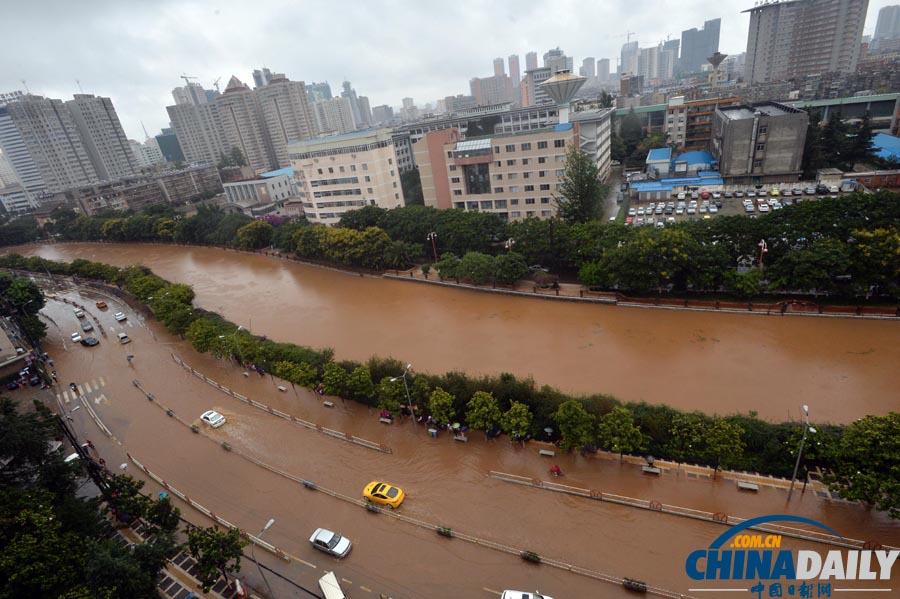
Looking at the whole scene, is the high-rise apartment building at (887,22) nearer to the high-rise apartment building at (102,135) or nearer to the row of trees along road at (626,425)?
the row of trees along road at (626,425)

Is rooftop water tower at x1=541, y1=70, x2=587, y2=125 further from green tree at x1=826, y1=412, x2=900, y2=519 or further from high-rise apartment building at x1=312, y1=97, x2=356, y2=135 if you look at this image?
high-rise apartment building at x1=312, y1=97, x2=356, y2=135

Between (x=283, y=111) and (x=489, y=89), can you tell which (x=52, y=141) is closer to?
(x=283, y=111)

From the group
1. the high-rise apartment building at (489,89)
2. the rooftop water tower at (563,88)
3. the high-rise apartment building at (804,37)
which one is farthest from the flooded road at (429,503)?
the high-rise apartment building at (489,89)

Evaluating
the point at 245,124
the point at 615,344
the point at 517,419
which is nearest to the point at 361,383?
the point at 517,419

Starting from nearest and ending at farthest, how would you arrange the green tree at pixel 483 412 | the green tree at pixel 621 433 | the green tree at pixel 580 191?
1. the green tree at pixel 621 433
2. the green tree at pixel 483 412
3. the green tree at pixel 580 191

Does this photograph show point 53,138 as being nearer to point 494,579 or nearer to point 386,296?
point 386,296

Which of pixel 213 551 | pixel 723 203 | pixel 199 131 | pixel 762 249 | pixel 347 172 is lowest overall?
pixel 723 203

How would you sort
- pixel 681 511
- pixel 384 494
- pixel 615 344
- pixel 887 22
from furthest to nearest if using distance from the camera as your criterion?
pixel 887 22 → pixel 615 344 → pixel 384 494 → pixel 681 511
